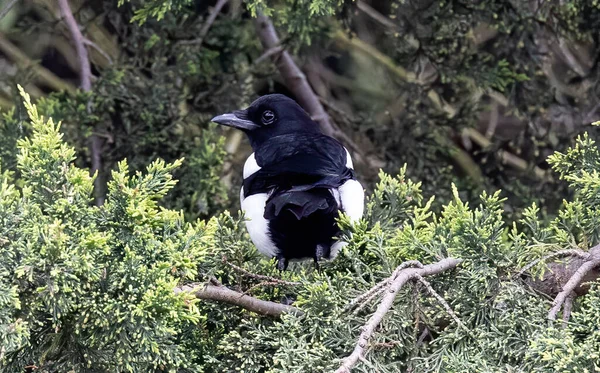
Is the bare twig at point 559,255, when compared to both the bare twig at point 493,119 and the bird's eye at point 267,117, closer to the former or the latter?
the bird's eye at point 267,117

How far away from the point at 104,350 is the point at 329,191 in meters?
1.06

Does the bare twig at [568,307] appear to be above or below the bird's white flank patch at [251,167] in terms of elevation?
below

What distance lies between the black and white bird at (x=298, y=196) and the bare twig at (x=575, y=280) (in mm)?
900

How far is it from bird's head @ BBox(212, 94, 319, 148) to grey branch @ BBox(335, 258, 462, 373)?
1.46m

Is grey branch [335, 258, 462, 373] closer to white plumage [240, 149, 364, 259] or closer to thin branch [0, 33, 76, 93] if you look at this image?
white plumage [240, 149, 364, 259]

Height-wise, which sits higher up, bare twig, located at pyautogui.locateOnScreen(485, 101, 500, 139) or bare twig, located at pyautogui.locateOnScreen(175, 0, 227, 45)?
bare twig, located at pyautogui.locateOnScreen(175, 0, 227, 45)

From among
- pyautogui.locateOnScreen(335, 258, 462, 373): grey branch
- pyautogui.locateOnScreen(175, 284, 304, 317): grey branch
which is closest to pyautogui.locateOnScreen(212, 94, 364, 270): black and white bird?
pyautogui.locateOnScreen(175, 284, 304, 317): grey branch

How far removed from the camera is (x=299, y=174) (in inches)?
114

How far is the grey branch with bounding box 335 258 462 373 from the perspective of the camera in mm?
1892

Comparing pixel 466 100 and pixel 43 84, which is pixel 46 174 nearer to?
pixel 466 100

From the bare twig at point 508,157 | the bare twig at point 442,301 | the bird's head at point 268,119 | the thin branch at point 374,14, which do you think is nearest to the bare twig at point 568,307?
the bare twig at point 442,301

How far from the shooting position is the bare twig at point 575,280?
2052 mm

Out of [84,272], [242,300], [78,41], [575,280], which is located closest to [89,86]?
[78,41]

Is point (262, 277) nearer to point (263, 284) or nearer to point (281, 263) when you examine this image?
point (263, 284)
